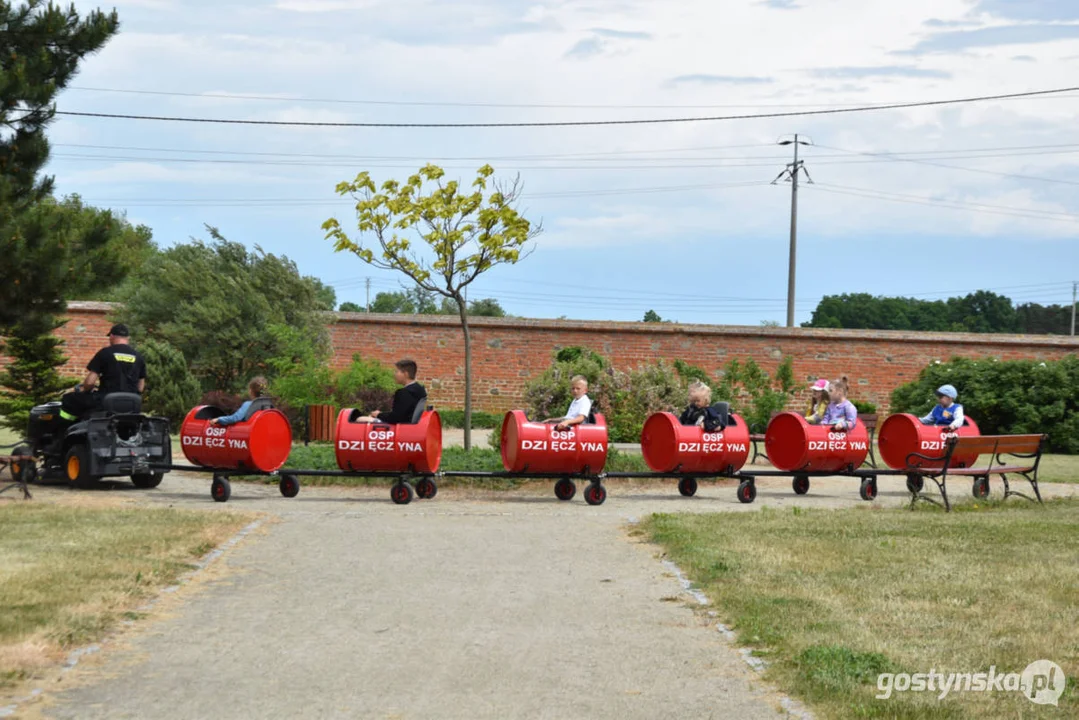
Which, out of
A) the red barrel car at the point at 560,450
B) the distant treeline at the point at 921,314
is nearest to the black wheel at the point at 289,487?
the red barrel car at the point at 560,450

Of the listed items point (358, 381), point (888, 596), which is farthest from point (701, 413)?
point (358, 381)

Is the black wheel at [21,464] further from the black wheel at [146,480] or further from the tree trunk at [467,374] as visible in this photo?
the tree trunk at [467,374]

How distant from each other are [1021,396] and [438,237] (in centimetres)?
1583

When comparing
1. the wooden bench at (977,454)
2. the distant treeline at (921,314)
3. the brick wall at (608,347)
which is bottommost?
the wooden bench at (977,454)

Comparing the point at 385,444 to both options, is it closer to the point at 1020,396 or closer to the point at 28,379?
the point at 28,379

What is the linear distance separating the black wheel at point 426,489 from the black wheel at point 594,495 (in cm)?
191

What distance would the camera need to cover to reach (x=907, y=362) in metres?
35.8

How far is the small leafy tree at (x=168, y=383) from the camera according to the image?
26.6m

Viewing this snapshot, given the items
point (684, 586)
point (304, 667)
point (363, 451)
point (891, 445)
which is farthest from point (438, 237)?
point (304, 667)

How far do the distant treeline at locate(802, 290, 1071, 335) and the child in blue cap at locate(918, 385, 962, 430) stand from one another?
62.1 m

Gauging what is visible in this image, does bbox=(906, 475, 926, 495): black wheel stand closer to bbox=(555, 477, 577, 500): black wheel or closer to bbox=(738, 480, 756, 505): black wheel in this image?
bbox=(738, 480, 756, 505): black wheel

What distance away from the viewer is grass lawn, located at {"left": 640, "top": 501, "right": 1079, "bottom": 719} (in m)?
6.45

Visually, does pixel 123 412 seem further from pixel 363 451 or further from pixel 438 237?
pixel 438 237

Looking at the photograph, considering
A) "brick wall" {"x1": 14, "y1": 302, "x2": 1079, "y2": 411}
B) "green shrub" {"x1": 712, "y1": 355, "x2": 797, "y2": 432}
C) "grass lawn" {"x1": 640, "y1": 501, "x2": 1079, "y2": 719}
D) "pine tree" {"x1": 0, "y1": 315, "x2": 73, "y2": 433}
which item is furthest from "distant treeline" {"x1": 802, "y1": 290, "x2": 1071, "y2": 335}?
"grass lawn" {"x1": 640, "y1": 501, "x2": 1079, "y2": 719}
